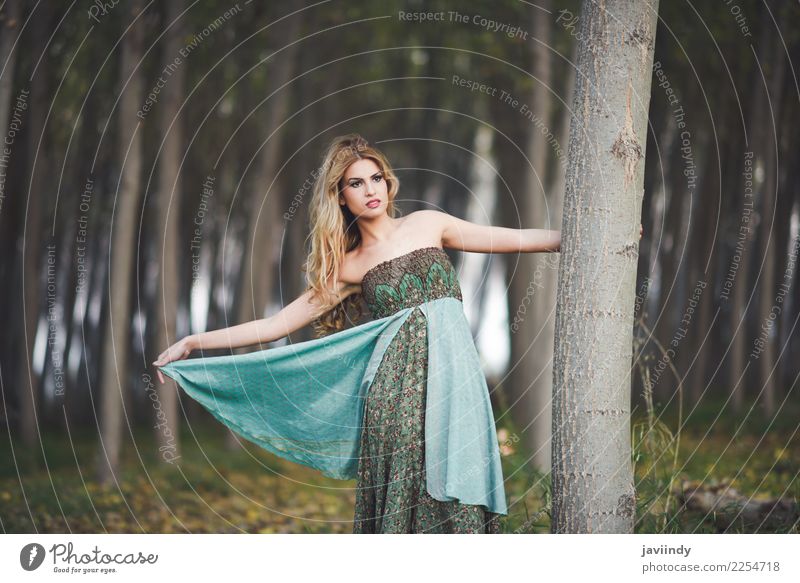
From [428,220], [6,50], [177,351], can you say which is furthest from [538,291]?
[6,50]

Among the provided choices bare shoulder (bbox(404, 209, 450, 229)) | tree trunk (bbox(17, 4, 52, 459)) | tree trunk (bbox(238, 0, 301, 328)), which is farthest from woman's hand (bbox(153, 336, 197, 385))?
tree trunk (bbox(17, 4, 52, 459))

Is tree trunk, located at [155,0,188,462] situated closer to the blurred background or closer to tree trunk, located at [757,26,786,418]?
the blurred background

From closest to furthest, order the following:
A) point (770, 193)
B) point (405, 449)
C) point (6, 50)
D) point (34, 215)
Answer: point (405, 449), point (6, 50), point (770, 193), point (34, 215)

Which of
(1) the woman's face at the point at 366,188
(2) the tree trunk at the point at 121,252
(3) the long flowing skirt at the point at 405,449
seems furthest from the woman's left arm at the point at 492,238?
(2) the tree trunk at the point at 121,252

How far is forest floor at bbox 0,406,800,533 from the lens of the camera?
401 cm

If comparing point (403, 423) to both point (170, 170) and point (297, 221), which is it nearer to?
point (170, 170)

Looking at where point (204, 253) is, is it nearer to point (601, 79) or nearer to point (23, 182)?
point (23, 182)

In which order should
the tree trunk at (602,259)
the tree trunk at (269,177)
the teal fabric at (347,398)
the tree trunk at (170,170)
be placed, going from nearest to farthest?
the tree trunk at (602,259), the teal fabric at (347,398), the tree trunk at (170,170), the tree trunk at (269,177)

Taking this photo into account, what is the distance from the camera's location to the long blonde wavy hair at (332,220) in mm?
3639

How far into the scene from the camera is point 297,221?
13.5 meters

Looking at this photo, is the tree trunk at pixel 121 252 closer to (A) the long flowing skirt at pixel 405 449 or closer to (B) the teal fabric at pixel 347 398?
(B) the teal fabric at pixel 347 398

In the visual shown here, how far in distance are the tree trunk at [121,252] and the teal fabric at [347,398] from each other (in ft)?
10.0
